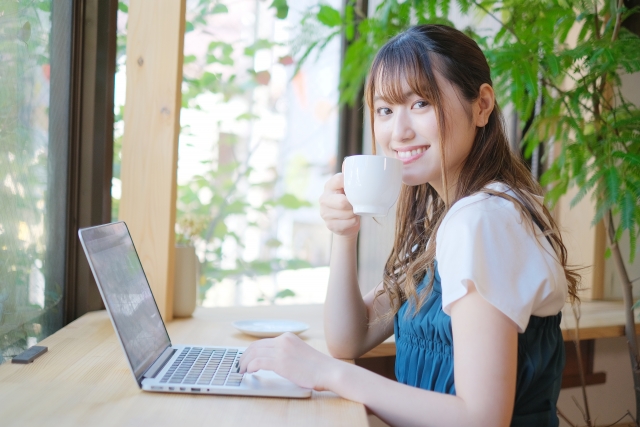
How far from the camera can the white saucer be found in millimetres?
1481

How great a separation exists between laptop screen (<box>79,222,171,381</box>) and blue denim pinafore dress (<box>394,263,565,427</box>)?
1.61 ft

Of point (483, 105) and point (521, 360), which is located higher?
point (483, 105)

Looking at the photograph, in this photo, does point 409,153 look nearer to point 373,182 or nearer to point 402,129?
point 402,129

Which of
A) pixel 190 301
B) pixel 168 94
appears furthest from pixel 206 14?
pixel 190 301

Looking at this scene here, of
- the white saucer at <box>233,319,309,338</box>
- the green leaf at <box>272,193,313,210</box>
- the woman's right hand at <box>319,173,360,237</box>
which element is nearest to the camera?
the woman's right hand at <box>319,173,360,237</box>

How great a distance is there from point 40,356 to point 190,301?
55 cm

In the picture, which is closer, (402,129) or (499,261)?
(499,261)

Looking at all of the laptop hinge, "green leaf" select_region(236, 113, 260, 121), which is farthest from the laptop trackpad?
"green leaf" select_region(236, 113, 260, 121)

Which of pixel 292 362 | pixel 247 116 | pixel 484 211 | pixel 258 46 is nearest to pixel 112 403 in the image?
pixel 292 362

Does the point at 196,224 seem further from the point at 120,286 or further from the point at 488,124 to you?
the point at 488,124

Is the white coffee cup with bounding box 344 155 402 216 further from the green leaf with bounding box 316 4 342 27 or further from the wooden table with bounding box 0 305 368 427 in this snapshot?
the green leaf with bounding box 316 4 342 27

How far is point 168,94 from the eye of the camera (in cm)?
158

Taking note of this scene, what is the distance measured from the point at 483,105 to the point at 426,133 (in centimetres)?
15

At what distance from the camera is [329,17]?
221 centimetres
